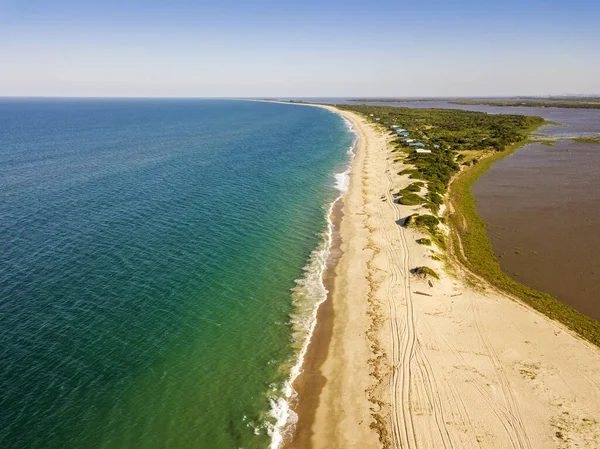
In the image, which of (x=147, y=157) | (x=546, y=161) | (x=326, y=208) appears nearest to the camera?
(x=326, y=208)

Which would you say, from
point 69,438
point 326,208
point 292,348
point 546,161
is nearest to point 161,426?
point 69,438

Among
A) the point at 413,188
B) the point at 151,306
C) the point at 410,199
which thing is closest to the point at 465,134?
the point at 413,188

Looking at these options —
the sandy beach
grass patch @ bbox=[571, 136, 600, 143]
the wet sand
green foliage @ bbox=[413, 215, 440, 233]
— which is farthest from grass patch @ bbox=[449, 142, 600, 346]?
grass patch @ bbox=[571, 136, 600, 143]

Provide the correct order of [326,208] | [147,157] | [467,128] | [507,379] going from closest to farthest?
[507,379] < [326,208] < [147,157] < [467,128]

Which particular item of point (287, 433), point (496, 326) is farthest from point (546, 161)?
point (287, 433)

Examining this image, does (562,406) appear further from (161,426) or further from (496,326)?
(161,426)

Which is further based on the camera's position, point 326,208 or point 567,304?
point 326,208
